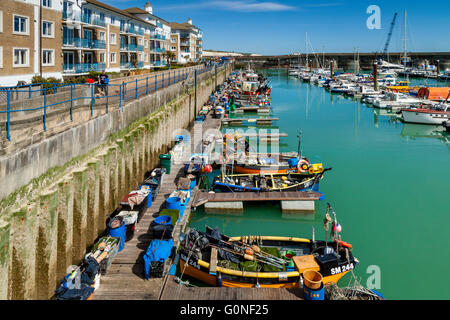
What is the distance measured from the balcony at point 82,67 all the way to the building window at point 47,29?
377cm

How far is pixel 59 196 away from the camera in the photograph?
36.9 ft

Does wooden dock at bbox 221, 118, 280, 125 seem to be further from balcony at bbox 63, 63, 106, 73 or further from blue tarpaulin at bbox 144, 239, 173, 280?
blue tarpaulin at bbox 144, 239, 173, 280

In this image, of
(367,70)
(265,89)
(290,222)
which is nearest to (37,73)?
(290,222)

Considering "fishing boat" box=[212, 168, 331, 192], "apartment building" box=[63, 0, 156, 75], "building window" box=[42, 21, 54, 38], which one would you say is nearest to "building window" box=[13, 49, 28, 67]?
"building window" box=[42, 21, 54, 38]

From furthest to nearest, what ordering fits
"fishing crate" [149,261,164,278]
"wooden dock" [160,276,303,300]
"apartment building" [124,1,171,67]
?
1. "apartment building" [124,1,171,67]
2. "fishing crate" [149,261,164,278]
3. "wooden dock" [160,276,303,300]

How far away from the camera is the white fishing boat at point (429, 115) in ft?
150

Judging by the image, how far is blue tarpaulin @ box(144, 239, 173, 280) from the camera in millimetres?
11342

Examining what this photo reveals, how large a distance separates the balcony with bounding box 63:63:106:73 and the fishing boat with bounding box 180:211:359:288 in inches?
1202

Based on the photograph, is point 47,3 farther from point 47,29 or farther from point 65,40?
point 65,40

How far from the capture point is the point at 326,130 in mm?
43562

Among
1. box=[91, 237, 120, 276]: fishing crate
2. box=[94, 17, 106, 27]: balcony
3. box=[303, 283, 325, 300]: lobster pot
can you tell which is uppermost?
box=[94, 17, 106, 27]: balcony

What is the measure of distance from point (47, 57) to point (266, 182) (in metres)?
25.0

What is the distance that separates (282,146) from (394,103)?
33114mm

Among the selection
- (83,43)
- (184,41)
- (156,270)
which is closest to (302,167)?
(156,270)
